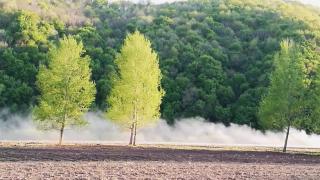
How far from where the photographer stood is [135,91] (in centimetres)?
4631

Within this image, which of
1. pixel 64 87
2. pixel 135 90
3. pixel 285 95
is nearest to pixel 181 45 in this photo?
pixel 135 90

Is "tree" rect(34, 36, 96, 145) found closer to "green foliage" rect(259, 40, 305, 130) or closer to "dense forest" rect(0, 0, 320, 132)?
"dense forest" rect(0, 0, 320, 132)

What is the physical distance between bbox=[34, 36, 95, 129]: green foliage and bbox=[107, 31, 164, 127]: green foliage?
2327 millimetres

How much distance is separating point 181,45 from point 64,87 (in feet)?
103

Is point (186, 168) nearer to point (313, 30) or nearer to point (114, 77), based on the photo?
point (114, 77)

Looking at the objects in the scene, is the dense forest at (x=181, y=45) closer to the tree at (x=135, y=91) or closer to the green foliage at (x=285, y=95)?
the green foliage at (x=285, y=95)

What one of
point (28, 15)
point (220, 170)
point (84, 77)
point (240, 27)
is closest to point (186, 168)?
point (220, 170)

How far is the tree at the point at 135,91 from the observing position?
151 feet

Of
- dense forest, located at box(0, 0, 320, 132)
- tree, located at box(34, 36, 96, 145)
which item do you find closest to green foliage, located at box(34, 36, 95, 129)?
tree, located at box(34, 36, 96, 145)

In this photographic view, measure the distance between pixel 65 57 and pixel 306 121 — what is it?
19896 mm

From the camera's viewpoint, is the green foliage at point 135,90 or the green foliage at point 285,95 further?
the green foliage at point 285,95

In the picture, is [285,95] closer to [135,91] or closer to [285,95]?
[285,95]

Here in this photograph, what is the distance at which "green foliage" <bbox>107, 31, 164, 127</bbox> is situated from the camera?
46.1m

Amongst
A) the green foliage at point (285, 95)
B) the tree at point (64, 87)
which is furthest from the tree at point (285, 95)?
the tree at point (64, 87)
